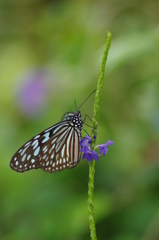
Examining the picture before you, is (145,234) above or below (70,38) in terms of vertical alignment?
below

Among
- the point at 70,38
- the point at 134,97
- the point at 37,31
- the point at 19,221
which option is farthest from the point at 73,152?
the point at 37,31

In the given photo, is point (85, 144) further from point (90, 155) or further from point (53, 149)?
point (53, 149)

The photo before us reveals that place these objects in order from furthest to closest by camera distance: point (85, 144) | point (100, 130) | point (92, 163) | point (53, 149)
A: 1. point (100, 130)
2. point (53, 149)
3. point (85, 144)
4. point (92, 163)

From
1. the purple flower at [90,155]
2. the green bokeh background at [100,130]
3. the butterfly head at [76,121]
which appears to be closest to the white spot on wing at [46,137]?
the butterfly head at [76,121]

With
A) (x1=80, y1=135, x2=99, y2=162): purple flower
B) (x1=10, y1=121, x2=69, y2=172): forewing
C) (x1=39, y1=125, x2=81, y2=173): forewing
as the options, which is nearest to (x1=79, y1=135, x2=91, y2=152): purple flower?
(x1=80, y1=135, x2=99, y2=162): purple flower

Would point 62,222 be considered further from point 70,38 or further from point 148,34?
point 70,38

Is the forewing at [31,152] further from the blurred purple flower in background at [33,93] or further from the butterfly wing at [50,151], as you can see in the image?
the blurred purple flower in background at [33,93]

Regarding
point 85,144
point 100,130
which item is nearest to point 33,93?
point 100,130
